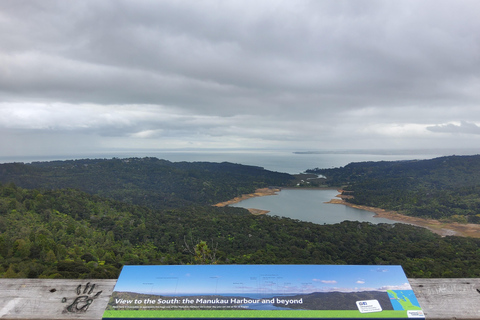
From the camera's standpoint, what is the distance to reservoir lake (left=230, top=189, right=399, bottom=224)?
2420 inches

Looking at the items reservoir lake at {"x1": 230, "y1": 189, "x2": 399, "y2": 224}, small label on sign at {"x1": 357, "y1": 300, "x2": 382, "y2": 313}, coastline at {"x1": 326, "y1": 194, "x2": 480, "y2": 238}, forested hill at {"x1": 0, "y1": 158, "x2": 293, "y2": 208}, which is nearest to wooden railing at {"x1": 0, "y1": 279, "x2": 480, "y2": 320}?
small label on sign at {"x1": 357, "y1": 300, "x2": 382, "y2": 313}

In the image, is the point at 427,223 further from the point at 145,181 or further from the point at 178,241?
the point at 145,181

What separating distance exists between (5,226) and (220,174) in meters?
92.5

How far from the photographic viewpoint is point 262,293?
4.09m

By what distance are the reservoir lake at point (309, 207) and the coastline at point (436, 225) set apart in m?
2.64

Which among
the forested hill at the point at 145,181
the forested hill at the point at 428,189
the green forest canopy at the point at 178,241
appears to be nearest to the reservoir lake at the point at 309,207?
the forested hill at the point at 428,189

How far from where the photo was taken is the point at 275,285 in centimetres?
425

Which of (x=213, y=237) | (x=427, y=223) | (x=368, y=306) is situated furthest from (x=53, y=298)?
(x=427, y=223)

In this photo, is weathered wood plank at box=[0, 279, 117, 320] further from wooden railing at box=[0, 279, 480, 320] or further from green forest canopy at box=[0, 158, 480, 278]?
green forest canopy at box=[0, 158, 480, 278]

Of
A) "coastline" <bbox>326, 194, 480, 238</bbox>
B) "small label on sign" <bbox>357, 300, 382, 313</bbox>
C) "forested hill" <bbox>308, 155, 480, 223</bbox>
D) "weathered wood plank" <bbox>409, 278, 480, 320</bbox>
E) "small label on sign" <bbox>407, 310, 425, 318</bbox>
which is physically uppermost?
"small label on sign" <bbox>357, 300, 382, 313</bbox>

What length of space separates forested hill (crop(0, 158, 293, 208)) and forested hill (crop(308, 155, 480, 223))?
3535 cm

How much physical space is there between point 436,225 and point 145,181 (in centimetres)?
8333

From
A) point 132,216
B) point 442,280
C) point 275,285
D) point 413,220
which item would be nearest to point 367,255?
point 442,280

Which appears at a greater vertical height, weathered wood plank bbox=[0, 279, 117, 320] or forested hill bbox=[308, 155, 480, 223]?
weathered wood plank bbox=[0, 279, 117, 320]
